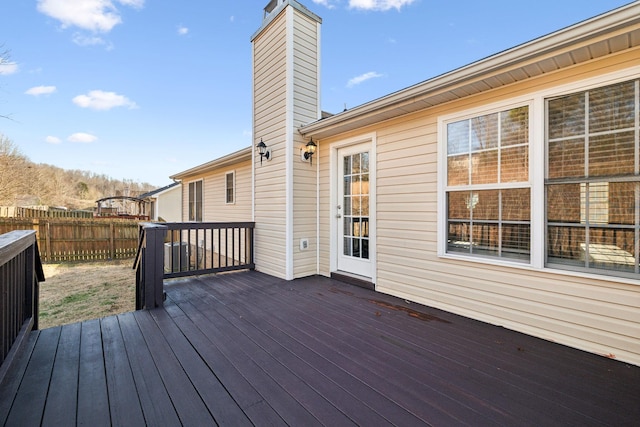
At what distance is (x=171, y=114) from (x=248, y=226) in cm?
1447

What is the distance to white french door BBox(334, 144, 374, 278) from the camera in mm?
3980

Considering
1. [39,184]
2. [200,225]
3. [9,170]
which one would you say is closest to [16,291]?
[200,225]

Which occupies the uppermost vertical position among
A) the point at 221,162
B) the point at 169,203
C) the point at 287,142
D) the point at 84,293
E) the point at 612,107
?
the point at 221,162

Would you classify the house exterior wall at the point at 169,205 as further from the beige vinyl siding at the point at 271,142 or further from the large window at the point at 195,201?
the beige vinyl siding at the point at 271,142

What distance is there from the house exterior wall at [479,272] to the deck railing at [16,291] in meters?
3.42

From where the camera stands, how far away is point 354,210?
4.19 metres

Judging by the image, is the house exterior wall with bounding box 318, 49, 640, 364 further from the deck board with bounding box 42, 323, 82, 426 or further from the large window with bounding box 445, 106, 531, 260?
the deck board with bounding box 42, 323, 82, 426

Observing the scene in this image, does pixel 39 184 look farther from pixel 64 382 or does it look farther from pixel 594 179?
pixel 594 179

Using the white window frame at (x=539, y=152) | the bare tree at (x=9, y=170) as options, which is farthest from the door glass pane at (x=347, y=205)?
the bare tree at (x=9, y=170)

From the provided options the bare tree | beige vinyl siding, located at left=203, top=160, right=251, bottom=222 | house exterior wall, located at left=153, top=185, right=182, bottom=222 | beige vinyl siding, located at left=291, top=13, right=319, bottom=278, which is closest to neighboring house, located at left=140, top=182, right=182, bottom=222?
house exterior wall, located at left=153, top=185, right=182, bottom=222

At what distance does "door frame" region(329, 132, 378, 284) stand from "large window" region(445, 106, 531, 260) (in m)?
1.00

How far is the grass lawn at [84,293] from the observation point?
4.03 m

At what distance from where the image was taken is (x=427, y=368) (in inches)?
73.7

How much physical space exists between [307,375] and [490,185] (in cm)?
242
